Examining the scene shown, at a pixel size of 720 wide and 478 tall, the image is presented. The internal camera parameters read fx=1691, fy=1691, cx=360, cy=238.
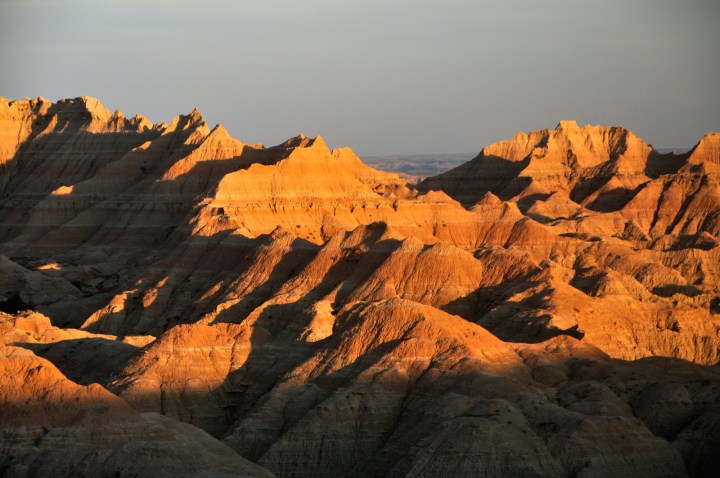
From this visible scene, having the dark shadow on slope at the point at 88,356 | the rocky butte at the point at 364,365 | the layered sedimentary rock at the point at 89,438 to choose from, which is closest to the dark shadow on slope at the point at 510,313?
the rocky butte at the point at 364,365

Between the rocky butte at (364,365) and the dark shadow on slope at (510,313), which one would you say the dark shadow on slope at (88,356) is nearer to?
the rocky butte at (364,365)

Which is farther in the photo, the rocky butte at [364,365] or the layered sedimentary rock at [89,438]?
the rocky butte at [364,365]

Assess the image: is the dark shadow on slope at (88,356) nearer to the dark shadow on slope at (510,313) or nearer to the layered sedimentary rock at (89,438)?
the layered sedimentary rock at (89,438)

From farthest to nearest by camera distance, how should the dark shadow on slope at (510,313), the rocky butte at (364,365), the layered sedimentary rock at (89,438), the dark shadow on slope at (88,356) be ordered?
the dark shadow on slope at (510,313)
the dark shadow on slope at (88,356)
the rocky butte at (364,365)
the layered sedimentary rock at (89,438)

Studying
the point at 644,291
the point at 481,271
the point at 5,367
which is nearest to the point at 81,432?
the point at 5,367

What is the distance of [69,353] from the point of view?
379 feet

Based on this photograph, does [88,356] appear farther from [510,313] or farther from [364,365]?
[510,313]

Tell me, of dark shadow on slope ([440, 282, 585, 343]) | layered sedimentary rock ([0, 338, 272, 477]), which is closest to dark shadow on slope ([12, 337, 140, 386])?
layered sedimentary rock ([0, 338, 272, 477])

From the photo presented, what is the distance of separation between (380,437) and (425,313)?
44.6ft

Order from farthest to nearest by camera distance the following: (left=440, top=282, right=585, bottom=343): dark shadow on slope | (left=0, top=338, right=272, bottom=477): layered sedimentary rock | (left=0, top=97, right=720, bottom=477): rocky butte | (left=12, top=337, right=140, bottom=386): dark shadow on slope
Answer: (left=440, top=282, right=585, bottom=343): dark shadow on slope < (left=12, top=337, right=140, bottom=386): dark shadow on slope < (left=0, top=97, right=720, bottom=477): rocky butte < (left=0, top=338, right=272, bottom=477): layered sedimentary rock

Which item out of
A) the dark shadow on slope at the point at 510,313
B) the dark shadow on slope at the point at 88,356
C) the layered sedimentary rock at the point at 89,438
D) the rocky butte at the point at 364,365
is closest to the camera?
the layered sedimentary rock at the point at 89,438

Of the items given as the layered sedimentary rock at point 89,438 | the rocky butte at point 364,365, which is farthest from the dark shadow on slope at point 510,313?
the layered sedimentary rock at point 89,438

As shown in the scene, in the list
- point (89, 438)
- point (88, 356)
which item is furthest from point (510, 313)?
point (89, 438)

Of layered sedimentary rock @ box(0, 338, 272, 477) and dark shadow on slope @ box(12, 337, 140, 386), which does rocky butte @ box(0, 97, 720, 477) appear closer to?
layered sedimentary rock @ box(0, 338, 272, 477)
